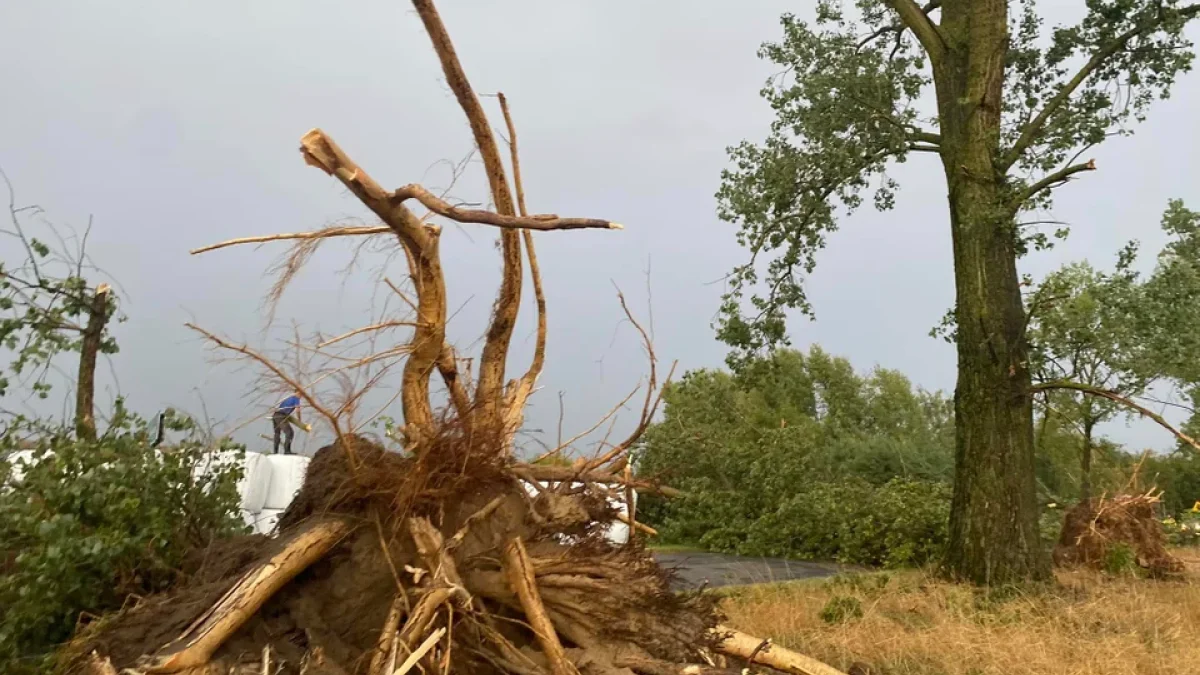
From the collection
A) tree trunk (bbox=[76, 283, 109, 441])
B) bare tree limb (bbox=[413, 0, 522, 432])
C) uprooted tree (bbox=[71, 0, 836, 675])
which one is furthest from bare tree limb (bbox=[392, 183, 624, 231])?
tree trunk (bbox=[76, 283, 109, 441])

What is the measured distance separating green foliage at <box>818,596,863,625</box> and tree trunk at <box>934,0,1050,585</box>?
6.55 ft

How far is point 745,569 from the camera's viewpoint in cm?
1173

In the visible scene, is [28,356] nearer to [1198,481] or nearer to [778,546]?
[778,546]

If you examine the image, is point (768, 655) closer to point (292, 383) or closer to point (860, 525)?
point (292, 383)

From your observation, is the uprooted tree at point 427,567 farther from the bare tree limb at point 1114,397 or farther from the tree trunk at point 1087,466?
the tree trunk at point 1087,466

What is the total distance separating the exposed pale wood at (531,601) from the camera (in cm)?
385

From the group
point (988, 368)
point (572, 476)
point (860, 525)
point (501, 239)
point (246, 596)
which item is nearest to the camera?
point (246, 596)

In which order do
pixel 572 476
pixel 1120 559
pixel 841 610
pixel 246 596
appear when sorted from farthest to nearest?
1. pixel 1120 559
2. pixel 841 610
3. pixel 572 476
4. pixel 246 596

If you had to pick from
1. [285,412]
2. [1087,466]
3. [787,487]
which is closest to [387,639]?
[285,412]

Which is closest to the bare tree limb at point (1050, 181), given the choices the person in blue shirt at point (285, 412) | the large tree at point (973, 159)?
the large tree at point (973, 159)

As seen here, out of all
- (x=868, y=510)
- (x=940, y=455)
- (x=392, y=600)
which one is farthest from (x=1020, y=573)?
(x=940, y=455)

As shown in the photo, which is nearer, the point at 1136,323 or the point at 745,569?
the point at 1136,323

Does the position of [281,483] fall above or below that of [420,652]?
above

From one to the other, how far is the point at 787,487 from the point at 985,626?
334 inches
